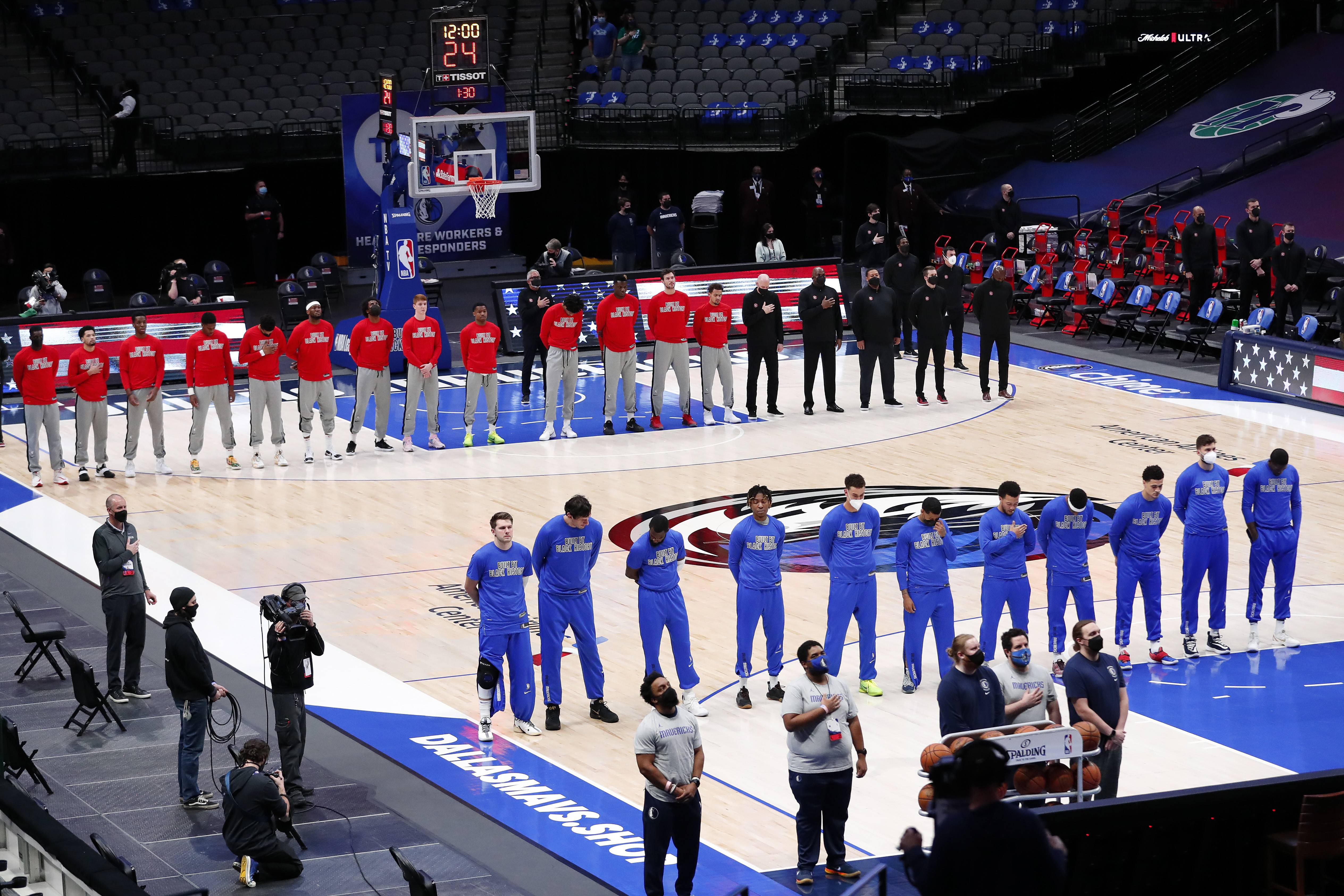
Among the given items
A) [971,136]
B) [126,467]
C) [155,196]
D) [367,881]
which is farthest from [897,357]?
[367,881]

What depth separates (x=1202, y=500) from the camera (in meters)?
14.1

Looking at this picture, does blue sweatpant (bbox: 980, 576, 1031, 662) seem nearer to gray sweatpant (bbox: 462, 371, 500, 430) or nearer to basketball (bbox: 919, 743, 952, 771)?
basketball (bbox: 919, 743, 952, 771)

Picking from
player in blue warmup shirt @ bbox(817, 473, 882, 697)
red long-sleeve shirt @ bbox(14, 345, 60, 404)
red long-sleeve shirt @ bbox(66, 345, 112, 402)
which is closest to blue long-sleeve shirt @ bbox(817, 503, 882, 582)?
player in blue warmup shirt @ bbox(817, 473, 882, 697)

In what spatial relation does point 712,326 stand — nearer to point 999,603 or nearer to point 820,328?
point 820,328

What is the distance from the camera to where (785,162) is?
33.7 meters

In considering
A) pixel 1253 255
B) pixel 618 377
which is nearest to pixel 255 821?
pixel 618 377

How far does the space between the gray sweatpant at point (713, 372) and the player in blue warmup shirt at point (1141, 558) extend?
28.6 ft

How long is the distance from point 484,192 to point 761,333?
5038 millimetres

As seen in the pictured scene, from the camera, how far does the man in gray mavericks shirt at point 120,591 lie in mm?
13125

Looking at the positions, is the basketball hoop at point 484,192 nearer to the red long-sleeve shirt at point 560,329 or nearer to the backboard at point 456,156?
the backboard at point 456,156

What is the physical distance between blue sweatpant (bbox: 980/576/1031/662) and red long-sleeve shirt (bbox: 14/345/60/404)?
35.5 ft

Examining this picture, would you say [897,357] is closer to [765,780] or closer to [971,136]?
[971,136]

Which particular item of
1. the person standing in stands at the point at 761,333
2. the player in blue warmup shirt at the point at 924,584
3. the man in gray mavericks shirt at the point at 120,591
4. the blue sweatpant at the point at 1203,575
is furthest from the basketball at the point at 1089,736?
the person standing in stands at the point at 761,333

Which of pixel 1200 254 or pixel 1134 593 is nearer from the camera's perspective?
pixel 1134 593
